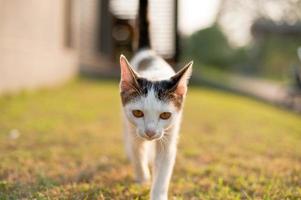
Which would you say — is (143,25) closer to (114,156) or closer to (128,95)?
(114,156)

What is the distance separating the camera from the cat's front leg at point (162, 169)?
358 cm

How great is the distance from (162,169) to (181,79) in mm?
717

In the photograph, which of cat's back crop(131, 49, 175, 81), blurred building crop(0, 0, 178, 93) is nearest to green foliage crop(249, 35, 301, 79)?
blurred building crop(0, 0, 178, 93)

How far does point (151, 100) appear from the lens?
3443 millimetres

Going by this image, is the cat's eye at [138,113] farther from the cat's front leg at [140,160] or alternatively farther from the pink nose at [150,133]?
the cat's front leg at [140,160]

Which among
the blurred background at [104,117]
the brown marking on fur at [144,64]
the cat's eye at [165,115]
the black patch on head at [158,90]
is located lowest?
the blurred background at [104,117]

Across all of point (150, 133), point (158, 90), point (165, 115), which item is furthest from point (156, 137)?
point (158, 90)

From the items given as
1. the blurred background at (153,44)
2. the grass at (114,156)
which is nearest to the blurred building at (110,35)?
the blurred background at (153,44)

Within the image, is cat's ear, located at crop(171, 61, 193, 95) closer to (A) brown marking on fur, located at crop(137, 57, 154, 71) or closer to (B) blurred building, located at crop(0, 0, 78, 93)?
(A) brown marking on fur, located at crop(137, 57, 154, 71)

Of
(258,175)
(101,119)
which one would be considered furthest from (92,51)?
(258,175)

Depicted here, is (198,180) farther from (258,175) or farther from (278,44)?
(278,44)

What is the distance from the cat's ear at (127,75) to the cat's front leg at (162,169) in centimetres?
53

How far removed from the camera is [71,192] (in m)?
3.72

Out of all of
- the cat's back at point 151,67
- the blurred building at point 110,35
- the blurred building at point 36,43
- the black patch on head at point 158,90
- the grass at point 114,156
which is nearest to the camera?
the black patch on head at point 158,90
